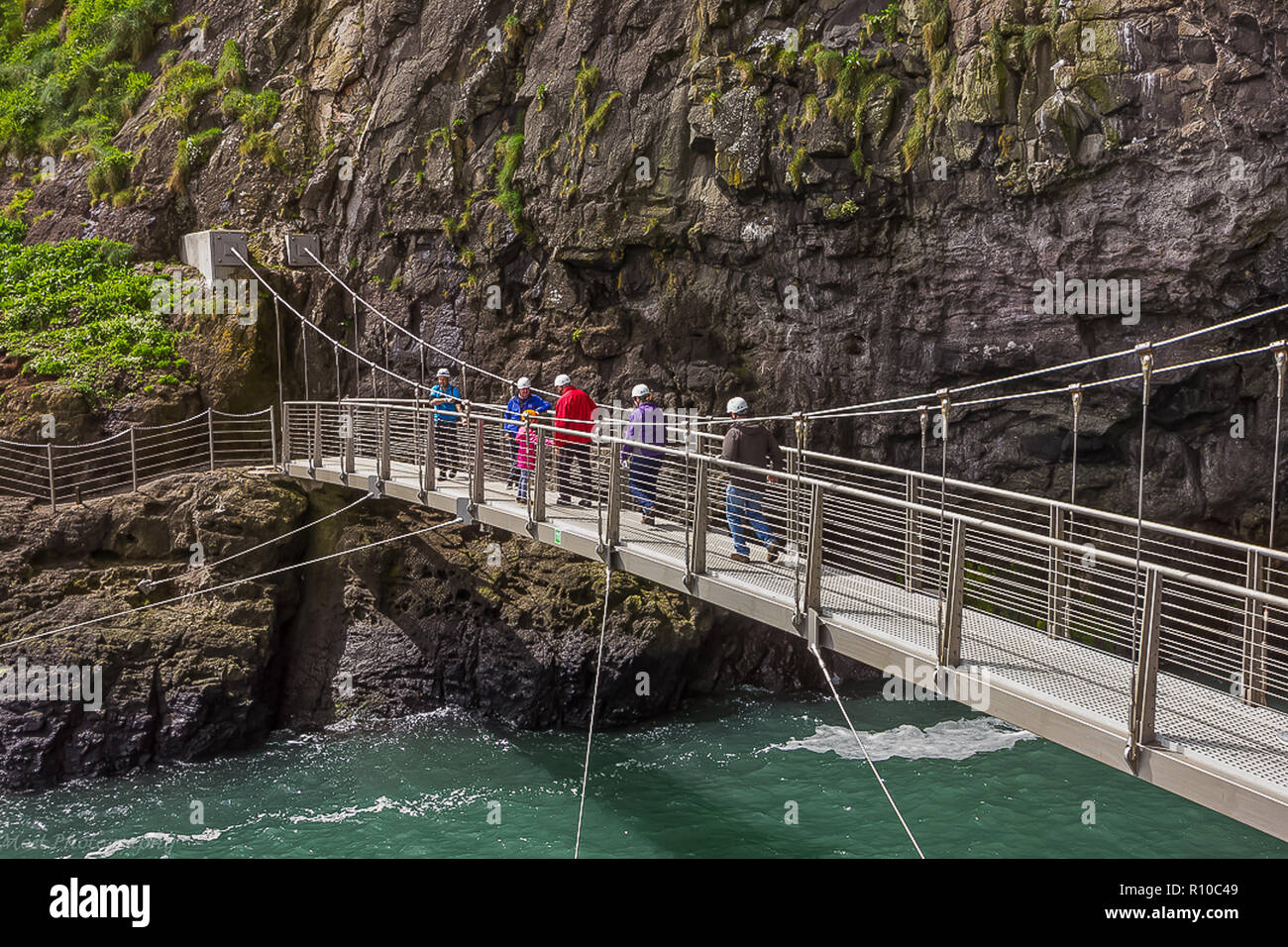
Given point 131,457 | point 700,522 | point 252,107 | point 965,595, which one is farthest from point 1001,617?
point 252,107

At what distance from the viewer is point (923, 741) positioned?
12.8m

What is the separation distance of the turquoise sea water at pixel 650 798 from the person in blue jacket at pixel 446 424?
308 cm

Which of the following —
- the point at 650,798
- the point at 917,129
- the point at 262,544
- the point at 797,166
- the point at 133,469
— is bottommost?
the point at 650,798

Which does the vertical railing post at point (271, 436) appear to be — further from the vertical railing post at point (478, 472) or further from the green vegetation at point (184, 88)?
the green vegetation at point (184, 88)

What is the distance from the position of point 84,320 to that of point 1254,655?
52.9 feet

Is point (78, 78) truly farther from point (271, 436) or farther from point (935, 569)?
point (935, 569)

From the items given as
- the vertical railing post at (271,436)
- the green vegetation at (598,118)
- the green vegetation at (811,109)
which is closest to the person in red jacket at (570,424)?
the green vegetation at (811,109)

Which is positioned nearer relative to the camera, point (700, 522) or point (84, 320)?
point (700, 522)

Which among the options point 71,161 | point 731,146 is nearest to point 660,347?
point 731,146

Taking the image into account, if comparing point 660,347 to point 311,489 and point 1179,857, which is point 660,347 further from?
point 1179,857

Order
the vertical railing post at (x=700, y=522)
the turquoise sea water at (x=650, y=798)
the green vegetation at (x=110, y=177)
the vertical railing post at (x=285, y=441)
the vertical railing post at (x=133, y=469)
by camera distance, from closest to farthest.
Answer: the vertical railing post at (x=700, y=522) → the turquoise sea water at (x=650, y=798) → the vertical railing post at (x=133, y=469) → the vertical railing post at (x=285, y=441) → the green vegetation at (x=110, y=177)

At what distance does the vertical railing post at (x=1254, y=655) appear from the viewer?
6.06m

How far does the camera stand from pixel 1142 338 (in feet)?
43.3
